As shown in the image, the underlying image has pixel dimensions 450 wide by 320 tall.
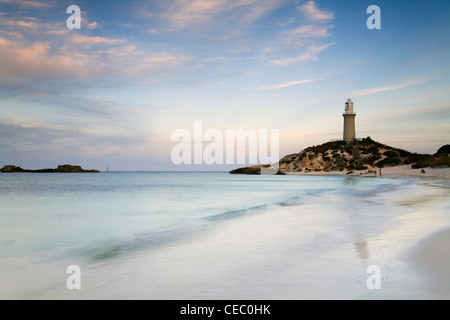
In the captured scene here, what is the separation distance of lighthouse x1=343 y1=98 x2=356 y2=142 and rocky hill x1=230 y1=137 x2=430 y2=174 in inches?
79.0

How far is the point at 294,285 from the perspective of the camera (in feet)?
14.4

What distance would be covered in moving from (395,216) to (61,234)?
435 inches

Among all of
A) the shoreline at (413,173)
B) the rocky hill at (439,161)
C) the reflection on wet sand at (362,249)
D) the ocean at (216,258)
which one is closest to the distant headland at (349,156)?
the shoreline at (413,173)

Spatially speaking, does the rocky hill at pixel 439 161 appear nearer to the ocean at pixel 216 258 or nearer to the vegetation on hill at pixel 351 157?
the vegetation on hill at pixel 351 157

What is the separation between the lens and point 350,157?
92125mm

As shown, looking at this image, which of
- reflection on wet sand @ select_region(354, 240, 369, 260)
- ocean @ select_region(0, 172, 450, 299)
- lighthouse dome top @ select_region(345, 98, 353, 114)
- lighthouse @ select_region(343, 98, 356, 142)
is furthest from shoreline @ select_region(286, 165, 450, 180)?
reflection on wet sand @ select_region(354, 240, 369, 260)

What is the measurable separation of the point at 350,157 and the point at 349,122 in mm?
10899

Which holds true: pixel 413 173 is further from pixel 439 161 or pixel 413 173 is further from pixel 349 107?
pixel 349 107

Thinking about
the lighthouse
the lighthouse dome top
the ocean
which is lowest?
the ocean

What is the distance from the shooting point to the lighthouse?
305ft

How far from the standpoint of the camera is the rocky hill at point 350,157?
286ft

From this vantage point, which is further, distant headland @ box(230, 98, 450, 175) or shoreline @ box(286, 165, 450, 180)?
distant headland @ box(230, 98, 450, 175)

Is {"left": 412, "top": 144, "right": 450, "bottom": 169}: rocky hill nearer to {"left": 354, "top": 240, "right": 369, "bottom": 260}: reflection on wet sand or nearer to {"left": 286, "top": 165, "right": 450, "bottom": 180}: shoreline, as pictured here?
{"left": 286, "top": 165, "right": 450, "bottom": 180}: shoreline
